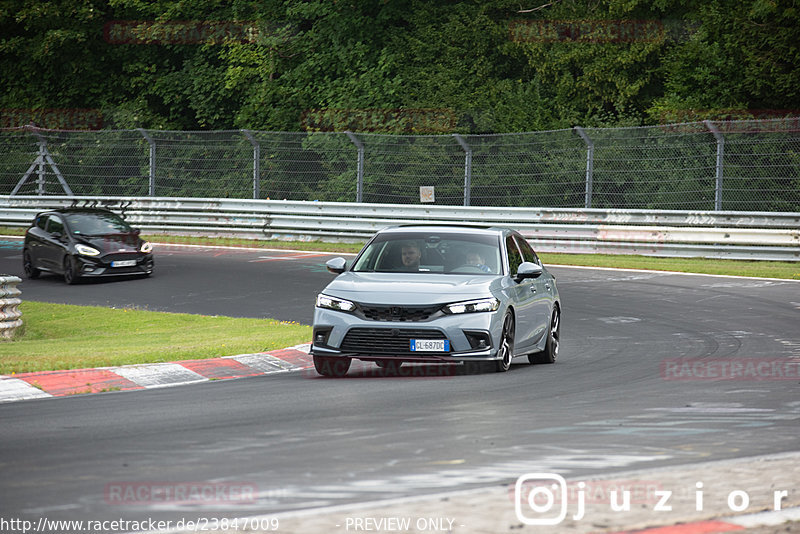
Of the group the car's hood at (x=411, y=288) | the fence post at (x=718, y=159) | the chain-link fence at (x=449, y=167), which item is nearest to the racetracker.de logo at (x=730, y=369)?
the car's hood at (x=411, y=288)

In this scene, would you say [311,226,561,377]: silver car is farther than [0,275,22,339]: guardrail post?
No

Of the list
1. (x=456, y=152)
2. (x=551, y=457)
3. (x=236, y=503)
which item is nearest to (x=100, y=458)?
(x=236, y=503)

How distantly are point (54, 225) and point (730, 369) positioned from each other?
17047 millimetres

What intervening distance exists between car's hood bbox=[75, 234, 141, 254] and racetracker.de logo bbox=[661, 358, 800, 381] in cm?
1421

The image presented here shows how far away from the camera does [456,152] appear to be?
1161 inches

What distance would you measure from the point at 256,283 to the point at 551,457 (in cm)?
1575

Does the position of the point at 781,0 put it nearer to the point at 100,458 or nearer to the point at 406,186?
the point at 406,186

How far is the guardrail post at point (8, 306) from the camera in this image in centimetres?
1617

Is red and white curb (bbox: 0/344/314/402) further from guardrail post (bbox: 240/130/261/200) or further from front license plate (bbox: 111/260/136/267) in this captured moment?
guardrail post (bbox: 240/130/261/200)

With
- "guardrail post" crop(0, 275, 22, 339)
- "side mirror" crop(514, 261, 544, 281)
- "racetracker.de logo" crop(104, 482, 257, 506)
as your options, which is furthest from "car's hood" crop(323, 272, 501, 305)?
"guardrail post" crop(0, 275, 22, 339)

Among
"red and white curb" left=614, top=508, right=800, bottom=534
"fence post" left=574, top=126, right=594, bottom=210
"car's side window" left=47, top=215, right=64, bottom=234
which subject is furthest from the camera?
"fence post" left=574, top=126, right=594, bottom=210

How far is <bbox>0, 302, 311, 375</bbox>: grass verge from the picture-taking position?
42.0ft

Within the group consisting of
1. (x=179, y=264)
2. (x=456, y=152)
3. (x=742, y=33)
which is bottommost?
(x=179, y=264)

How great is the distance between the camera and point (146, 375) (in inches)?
466
